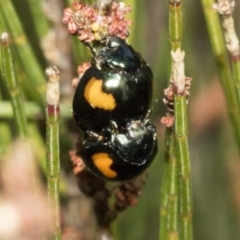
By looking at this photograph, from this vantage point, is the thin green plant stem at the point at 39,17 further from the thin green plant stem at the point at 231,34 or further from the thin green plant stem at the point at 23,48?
the thin green plant stem at the point at 231,34

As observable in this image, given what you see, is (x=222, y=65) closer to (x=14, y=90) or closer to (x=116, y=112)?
(x=116, y=112)

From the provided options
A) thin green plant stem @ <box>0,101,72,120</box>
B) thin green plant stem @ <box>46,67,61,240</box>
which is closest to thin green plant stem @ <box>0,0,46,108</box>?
thin green plant stem @ <box>0,101,72,120</box>

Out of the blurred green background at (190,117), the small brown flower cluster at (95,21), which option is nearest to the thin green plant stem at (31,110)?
the blurred green background at (190,117)

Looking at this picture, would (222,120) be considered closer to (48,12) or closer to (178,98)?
(48,12)

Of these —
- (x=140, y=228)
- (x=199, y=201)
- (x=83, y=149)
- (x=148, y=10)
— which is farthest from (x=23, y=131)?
(x=148, y=10)

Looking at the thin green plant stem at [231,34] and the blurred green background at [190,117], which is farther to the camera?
the blurred green background at [190,117]
